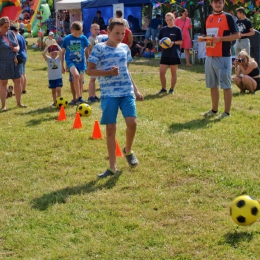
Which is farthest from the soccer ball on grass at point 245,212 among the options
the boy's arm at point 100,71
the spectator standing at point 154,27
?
the spectator standing at point 154,27

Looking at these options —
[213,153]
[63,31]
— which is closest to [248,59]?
[213,153]

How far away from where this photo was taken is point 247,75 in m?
12.2

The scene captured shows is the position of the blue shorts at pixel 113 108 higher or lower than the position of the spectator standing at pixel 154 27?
lower

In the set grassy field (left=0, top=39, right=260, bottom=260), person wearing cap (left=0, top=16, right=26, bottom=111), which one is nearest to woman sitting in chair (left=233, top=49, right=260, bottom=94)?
grassy field (left=0, top=39, right=260, bottom=260)

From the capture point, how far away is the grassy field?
14.6 ft

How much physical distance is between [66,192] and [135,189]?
2.58 ft

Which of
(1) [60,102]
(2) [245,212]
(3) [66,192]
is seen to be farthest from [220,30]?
(2) [245,212]

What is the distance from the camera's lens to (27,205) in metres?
5.48

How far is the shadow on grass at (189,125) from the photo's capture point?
8.66 meters

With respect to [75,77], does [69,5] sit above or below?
above

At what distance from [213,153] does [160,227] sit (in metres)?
2.61

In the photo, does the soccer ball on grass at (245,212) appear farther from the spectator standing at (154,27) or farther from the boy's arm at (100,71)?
the spectator standing at (154,27)

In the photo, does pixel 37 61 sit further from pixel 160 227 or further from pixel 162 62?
pixel 160 227

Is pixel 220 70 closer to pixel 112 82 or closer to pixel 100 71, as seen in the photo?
pixel 112 82
